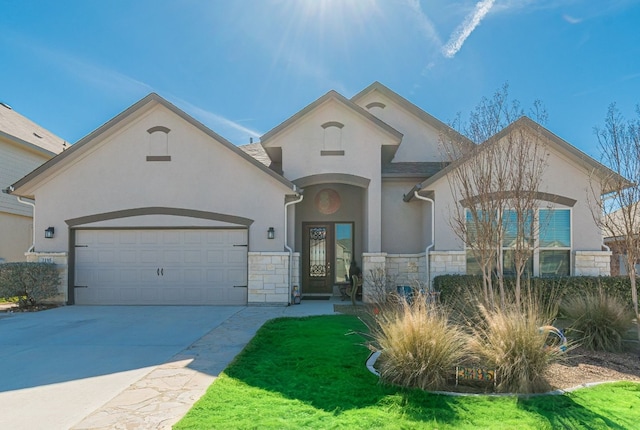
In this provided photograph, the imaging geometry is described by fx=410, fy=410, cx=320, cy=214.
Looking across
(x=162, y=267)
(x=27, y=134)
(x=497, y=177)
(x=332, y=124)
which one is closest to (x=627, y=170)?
Result: (x=497, y=177)

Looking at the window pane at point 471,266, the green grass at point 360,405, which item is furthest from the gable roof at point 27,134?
the window pane at point 471,266

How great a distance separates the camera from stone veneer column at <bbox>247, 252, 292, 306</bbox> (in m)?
12.2

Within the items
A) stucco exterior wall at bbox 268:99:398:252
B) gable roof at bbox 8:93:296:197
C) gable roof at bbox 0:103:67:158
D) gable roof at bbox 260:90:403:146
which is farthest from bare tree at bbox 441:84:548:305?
gable roof at bbox 0:103:67:158

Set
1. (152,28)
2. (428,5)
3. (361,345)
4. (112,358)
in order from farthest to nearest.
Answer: (152,28) < (428,5) < (361,345) < (112,358)

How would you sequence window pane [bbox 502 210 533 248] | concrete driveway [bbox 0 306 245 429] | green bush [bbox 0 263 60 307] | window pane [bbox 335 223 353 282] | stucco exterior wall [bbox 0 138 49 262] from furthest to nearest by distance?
stucco exterior wall [bbox 0 138 49 262]
window pane [bbox 335 223 353 282]
green bush [bbox 0 263 60 307]
window pane [bbox 502 210 533 248]
concrete driveway [bbox 0 306 245 429]

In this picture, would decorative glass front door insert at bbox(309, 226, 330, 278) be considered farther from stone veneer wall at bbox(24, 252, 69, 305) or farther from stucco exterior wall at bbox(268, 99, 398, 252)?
stone veneer wall at bbox(24, 252, 69, 305)

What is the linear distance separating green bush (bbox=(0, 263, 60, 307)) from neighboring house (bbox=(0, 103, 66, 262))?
5.41 m

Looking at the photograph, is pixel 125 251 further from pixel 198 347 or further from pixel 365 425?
pixel 365 425

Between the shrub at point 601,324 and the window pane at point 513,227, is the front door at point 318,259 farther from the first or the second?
the shrub at point 601,324

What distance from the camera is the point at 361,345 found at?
22.7 feet

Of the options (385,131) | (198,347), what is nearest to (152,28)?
(385,131)

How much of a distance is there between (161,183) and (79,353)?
6.65m

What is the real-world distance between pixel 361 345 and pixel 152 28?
12.7 meters

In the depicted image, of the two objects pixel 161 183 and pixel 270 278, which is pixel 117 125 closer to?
pixel 161 183
